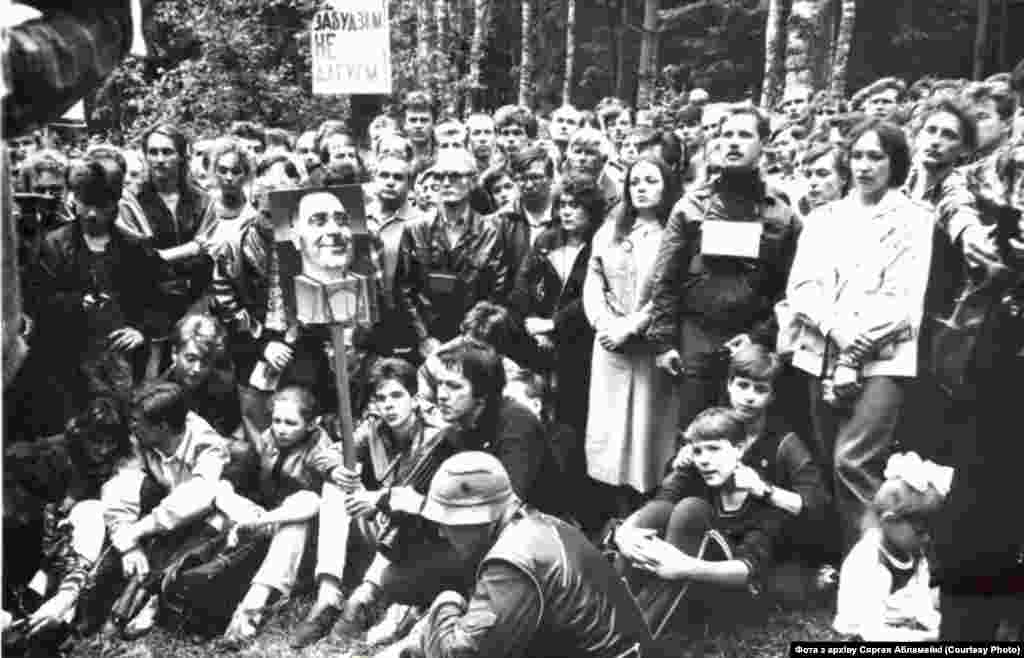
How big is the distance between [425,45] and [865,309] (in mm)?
5825

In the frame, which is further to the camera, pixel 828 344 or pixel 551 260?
pixel 551 260

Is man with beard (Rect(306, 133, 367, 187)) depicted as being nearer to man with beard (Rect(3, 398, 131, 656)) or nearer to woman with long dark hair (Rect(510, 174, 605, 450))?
woman with long dark hair (Rect(510, 174, 605, 450))

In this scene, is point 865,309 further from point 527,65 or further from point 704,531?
point 527,65

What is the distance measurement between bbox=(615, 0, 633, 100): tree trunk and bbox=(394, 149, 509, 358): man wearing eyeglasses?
13.6 metres

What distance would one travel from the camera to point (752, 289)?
477 centimetres

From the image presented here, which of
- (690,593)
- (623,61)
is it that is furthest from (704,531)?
(623,61)

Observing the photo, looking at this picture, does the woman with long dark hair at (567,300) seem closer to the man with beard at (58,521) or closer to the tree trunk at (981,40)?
the man with beard at (58,521)

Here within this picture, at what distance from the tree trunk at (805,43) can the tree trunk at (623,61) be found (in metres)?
10.9

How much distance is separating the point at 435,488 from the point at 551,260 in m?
1.52

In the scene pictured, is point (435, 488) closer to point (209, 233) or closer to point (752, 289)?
point (752, 289)

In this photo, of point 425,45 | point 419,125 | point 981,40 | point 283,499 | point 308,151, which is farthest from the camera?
point 981,40

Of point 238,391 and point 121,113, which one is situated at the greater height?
point 121,113

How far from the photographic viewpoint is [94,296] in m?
5.37

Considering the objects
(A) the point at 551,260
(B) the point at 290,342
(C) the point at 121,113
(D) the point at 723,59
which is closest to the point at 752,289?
(A) the point at 551,260
